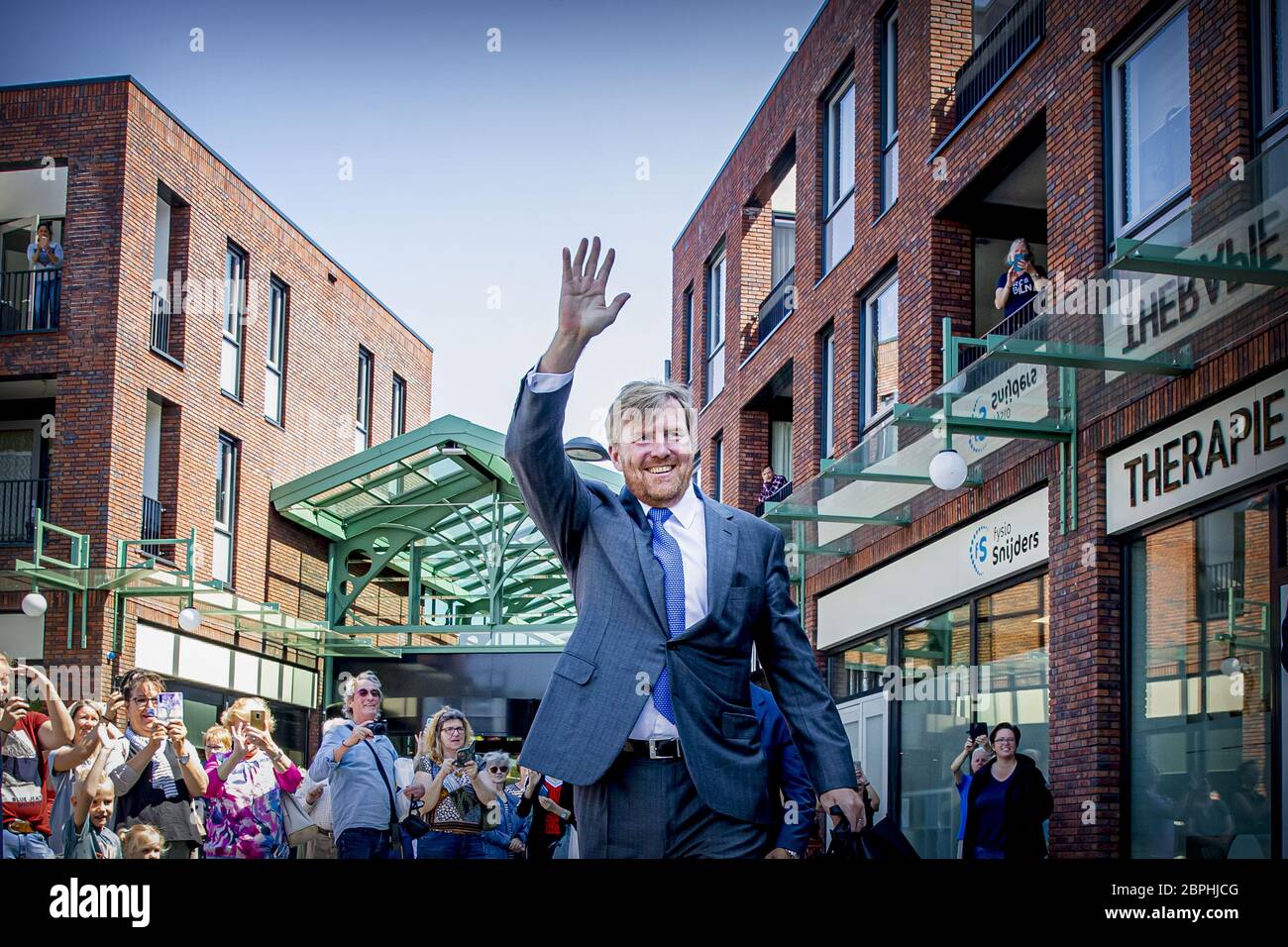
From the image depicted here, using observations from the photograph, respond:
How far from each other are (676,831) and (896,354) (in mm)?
15042

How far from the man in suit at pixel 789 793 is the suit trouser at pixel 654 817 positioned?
191 millimetres

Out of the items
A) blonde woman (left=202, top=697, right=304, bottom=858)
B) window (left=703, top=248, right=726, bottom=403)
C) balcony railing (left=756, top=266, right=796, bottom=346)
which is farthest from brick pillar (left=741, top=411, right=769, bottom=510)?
blonde woman (left=202, top=697, right=304, bottom=858)

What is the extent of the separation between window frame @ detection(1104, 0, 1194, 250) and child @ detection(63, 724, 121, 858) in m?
8.34

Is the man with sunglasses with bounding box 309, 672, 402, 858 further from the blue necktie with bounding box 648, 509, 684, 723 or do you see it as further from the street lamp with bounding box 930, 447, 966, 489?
the blue necktie with bounding box 648, 509, 684, 723

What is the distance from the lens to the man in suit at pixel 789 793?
3596mm

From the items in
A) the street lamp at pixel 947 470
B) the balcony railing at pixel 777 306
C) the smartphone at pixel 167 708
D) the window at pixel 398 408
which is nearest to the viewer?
→ the smartphone at pixel 167 708

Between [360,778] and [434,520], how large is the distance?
19686mm

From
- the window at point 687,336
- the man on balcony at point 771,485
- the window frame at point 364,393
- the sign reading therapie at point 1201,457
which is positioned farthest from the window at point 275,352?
the sign reading therapie at point 1201,457

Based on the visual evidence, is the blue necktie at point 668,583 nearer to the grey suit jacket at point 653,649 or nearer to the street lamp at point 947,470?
the grey suit jacket at point 653,649

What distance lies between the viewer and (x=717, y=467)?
26.8 meters

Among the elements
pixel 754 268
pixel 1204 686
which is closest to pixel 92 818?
pixel 1204 686

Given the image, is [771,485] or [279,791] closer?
[279,791]

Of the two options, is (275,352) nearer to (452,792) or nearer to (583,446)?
(583,446)

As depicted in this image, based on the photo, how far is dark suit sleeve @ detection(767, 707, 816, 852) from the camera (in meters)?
3.63
